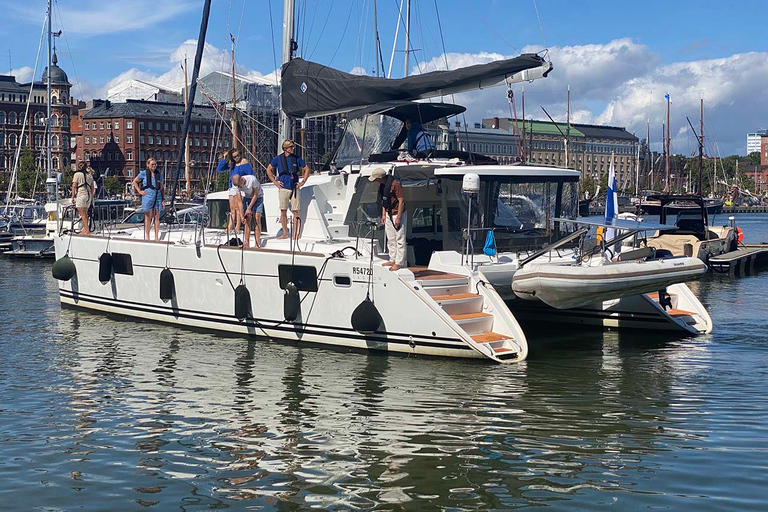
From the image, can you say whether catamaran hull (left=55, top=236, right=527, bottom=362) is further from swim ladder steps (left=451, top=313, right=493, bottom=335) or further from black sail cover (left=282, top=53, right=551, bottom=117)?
black sail cover (left=282, top=53, right=551, bottom=117)

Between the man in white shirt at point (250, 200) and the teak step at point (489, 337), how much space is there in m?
4.31

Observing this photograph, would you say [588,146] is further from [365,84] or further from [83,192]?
[365,84]

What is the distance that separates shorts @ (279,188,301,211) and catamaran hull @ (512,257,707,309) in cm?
409

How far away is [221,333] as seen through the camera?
1530 cm

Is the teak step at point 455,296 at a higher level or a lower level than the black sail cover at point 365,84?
lower

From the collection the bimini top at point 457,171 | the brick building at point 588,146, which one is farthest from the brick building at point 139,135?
the bimini top at point 457,171

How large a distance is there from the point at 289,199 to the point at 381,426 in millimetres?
6445

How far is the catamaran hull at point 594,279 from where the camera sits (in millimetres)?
12047

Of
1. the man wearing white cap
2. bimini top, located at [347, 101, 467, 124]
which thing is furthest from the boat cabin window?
bimini top, located at [347, 101, 467, 124]

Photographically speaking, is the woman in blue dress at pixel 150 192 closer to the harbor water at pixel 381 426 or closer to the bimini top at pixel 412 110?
the harbor water at pixel 381 426

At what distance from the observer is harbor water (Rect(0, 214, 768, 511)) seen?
24.2 ft

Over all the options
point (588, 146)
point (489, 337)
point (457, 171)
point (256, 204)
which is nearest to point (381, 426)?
point (489, 337)

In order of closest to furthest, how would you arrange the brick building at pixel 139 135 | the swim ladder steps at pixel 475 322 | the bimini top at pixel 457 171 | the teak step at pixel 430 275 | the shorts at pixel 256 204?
the swim ladder steps at pixel 475 322 → the teak step at pixel 430 275 → the bimini top at pixel 457 171 → the shorts at pixel 256 204 → the brick building at pixel 139 135

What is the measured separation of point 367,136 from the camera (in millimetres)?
15273
